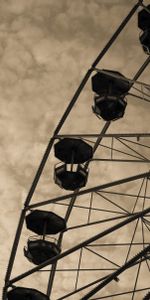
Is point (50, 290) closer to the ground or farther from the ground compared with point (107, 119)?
closer to the ground

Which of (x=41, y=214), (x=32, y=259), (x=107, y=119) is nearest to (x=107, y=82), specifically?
(x=107, y=119)

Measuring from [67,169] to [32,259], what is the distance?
12.3 ft

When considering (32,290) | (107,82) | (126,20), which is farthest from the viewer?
(107,82)

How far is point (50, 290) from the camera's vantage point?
2356 cm

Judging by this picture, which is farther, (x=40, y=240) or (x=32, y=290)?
(x=40, y=240)

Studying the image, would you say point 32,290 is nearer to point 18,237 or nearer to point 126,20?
point 18,237

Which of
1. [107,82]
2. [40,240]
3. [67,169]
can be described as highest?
[107,82]

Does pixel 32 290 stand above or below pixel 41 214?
below

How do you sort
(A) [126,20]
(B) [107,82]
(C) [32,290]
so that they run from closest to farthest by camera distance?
(A) [126,20] < (C) [32,290] < (B) [107,82]

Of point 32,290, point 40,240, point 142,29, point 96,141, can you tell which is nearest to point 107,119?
point 96,141

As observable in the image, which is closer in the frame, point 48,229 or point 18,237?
point 18,237

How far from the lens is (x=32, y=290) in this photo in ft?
69.1

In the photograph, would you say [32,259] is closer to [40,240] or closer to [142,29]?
[40,240]

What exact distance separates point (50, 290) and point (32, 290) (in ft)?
8.61
